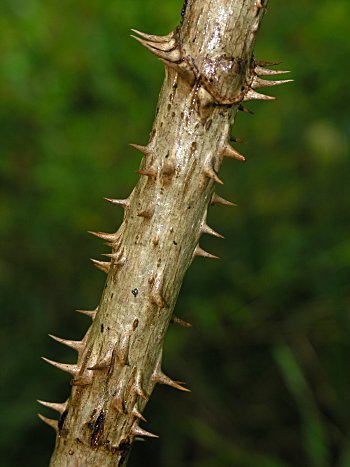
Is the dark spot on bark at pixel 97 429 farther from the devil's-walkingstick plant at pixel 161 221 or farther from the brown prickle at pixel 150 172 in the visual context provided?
the brown prickle at pixel 150 172

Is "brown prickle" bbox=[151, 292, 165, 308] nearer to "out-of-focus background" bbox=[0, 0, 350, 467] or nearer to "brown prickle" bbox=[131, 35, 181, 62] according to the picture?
"brown prickle" bbox=[131, 35, 181, 62]

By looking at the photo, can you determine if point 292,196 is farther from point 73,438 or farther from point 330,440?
point 73,438

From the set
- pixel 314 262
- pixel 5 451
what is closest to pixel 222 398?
pixel 314 262

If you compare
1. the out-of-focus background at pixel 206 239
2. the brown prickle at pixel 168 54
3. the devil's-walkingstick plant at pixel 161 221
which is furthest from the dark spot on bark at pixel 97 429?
the out-of-focus background at pixel 206 239

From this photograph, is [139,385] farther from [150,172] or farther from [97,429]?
[150,172]

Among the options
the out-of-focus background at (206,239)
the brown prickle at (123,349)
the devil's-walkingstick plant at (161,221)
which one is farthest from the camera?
the out-of-focus background at (206,239)

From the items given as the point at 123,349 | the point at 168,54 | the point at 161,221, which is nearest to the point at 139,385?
the point at 123,349
